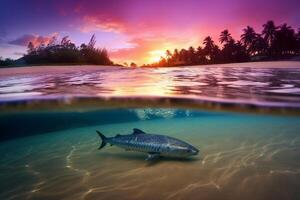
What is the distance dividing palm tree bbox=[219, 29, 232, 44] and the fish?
6813mm

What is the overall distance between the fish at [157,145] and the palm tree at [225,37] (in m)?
6.81

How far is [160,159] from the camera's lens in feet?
31.6

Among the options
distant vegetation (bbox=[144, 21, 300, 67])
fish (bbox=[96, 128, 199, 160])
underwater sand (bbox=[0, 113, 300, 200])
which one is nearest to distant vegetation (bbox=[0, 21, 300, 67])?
distant vegetation (bbox=[144, 21, 300, 67])

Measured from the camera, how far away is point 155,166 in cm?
905

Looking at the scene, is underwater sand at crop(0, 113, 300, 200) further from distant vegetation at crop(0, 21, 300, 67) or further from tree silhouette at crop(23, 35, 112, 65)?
tree silhouette at crop(23, 35, 112, 65)

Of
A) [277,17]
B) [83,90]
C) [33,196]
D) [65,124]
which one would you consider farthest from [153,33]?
[65,124]

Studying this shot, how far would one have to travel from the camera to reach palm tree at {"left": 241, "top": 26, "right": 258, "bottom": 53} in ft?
42.0

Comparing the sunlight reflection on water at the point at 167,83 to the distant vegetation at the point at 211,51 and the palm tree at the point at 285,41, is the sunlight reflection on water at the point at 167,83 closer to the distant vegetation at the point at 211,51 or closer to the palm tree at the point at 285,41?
the distant vegetation at the point at 211,51

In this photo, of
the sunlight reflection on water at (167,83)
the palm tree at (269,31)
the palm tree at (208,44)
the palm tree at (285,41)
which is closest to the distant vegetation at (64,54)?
the sunlight reflection on water at (167,83)

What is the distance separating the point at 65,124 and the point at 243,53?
22.1m

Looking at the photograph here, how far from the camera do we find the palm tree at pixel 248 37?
1279 centimetres

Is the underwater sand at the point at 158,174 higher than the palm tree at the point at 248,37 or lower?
lower

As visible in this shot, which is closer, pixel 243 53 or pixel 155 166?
pixel 155 166

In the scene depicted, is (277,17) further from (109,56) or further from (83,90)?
(83,90)
